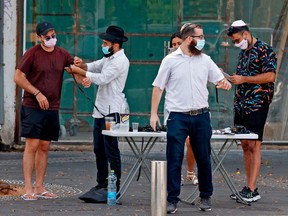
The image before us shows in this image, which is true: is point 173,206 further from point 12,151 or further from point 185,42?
point 12,151

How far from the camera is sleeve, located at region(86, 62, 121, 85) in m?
11.4

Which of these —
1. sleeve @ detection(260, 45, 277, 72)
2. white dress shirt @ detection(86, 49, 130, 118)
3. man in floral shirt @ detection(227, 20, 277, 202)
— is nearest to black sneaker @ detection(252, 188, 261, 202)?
man in floral shirt @ detection(227, 20, 277, 202)

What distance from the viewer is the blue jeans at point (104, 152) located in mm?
11453

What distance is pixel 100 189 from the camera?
11680 mm

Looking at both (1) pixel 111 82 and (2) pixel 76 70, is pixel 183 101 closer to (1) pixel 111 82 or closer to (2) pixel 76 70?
(1) pixel 111 82

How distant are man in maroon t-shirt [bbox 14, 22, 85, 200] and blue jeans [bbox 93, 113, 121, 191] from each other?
560mm

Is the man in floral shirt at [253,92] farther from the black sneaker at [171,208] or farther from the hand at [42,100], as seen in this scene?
the hand at [42,100]

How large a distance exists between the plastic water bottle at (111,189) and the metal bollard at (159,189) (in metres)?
2.04

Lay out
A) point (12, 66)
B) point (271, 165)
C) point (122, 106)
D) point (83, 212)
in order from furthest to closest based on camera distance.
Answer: point (12, 66) < point (271, 165) < point (122, 106) < point (83, 212)

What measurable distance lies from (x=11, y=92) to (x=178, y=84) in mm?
6234

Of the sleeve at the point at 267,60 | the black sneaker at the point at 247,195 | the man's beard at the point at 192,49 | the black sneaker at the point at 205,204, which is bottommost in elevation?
the black sneaker at the point at 247,195

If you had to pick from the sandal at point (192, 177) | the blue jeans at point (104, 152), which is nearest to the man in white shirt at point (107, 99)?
the blue jeans at point (104, 152)

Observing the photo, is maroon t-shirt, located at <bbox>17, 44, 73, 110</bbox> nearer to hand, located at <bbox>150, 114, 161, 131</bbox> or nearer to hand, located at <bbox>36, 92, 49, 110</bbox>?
hand, located at <bbox>36, 92, 49, 110</bbox>

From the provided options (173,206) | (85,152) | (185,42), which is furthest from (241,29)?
(85,152)
